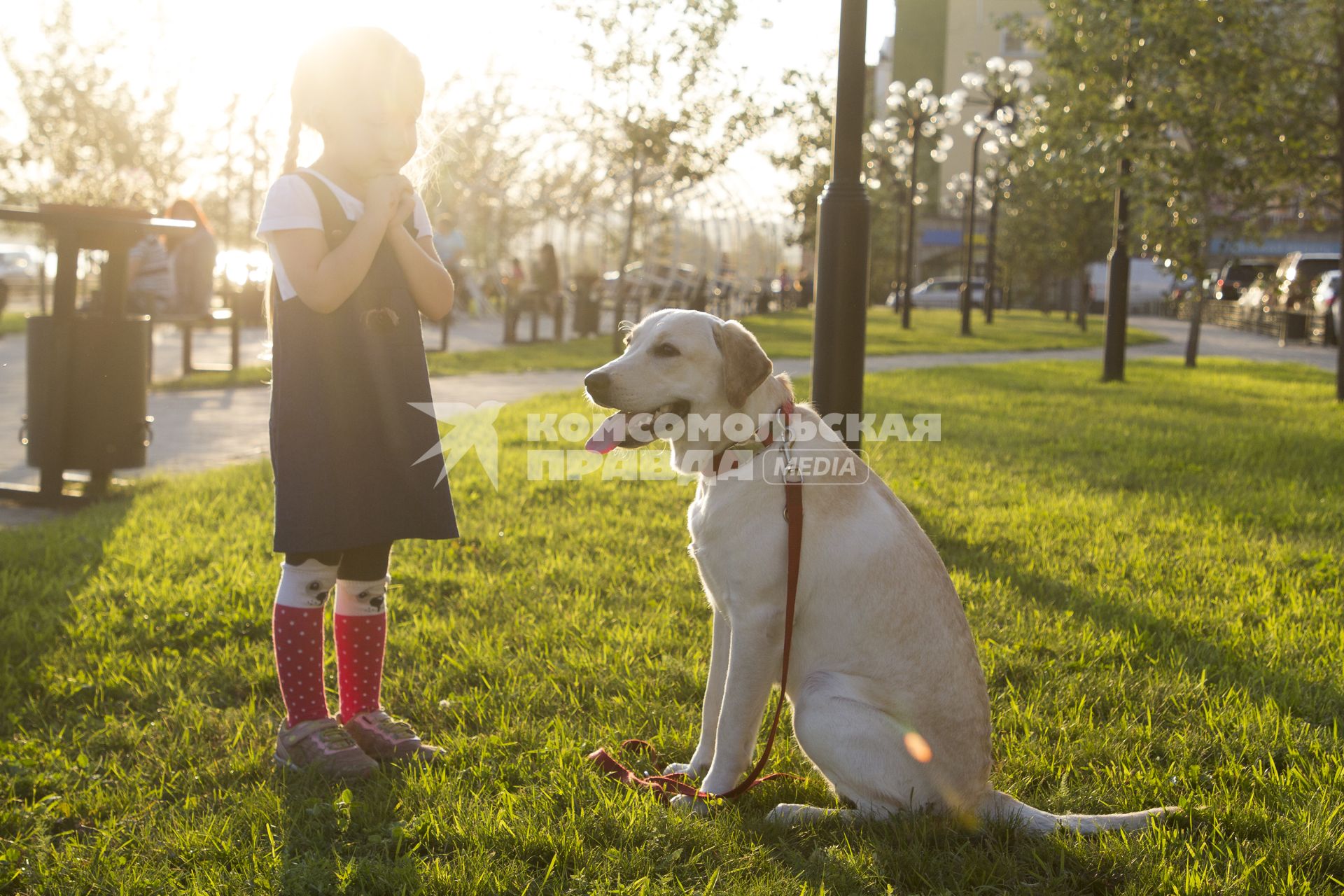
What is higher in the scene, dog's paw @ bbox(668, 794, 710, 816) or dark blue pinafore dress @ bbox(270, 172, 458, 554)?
dark blue pinafore dress @ bbox(270, 172, 458, 554)

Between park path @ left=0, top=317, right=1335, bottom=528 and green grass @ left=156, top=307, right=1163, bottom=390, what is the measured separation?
48cm

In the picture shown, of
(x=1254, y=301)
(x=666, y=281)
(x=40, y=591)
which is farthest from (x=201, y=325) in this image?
(x=1254, y=301)

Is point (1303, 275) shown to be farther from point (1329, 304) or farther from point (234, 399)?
point (234, 399)

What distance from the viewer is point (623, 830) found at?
8.73 ft

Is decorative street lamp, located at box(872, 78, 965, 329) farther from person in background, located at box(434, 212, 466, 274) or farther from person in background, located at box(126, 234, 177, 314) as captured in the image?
person in background, located at box(126, 234, 177, 314)

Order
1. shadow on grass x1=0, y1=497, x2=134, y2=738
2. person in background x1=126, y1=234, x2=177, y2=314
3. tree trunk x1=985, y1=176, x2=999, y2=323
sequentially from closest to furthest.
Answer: shadow on grass x1=0, y1=497, x2=134, y2=738 < person in background x1=126, y1=234, x2=177, y2=314 < tree trunk x1=985, y1=176, x2=999, y2=323

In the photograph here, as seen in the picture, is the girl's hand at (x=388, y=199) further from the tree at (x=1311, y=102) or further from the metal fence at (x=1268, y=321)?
the metal fence at (x=1268, y=321)

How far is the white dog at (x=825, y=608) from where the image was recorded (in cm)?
261

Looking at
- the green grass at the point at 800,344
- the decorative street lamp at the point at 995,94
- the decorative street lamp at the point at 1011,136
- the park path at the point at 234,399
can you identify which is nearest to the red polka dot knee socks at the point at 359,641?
the park path at the point at 234,399

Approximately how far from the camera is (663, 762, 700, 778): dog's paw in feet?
9.80

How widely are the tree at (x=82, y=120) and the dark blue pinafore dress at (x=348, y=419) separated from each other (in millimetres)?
26541

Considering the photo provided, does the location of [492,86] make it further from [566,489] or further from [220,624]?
[220,624]

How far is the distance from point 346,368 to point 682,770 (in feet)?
4.92

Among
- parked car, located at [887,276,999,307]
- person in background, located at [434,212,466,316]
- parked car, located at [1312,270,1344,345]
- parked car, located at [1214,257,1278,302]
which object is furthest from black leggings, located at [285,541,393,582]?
parked car, located at [887,276,999,307]
